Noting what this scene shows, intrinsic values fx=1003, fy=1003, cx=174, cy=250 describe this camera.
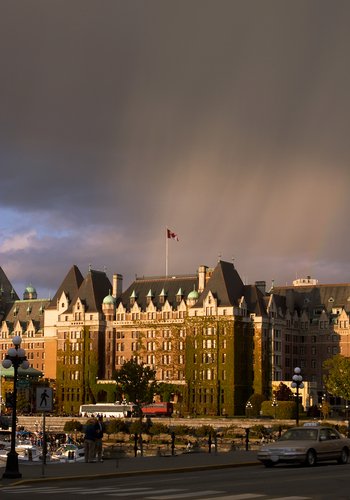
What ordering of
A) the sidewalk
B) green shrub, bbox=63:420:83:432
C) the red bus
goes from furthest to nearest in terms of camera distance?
the red bus → green shrub, bbox=63:420:83:432 → the sidewalk

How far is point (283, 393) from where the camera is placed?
584 ft

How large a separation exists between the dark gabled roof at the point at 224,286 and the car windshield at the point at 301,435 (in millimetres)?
140713

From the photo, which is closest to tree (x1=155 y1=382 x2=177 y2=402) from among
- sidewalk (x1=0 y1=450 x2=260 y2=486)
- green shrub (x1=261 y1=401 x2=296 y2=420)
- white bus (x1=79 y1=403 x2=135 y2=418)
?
white bus (x1=79 y1=403 x2=135 y2=418)

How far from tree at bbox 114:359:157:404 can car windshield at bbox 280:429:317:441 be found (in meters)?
130

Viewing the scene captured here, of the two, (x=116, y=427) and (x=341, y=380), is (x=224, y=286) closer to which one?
(x=341, y=380)

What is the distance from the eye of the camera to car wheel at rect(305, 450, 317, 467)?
46312 mm

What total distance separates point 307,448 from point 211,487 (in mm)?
10671

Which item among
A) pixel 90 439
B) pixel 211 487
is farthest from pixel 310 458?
pixel 90 439

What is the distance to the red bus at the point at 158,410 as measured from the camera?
186000 mm

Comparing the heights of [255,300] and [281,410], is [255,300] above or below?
above

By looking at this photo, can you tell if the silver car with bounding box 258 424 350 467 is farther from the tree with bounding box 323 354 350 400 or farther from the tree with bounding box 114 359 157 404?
the tree with bounding box 114 359 157 404

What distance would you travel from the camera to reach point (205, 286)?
198m

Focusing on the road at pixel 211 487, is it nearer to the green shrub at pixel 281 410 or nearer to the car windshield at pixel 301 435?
the car windshield at pixel 301 435

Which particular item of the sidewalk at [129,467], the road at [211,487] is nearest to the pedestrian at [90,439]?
the sidewalk at [129,467]
